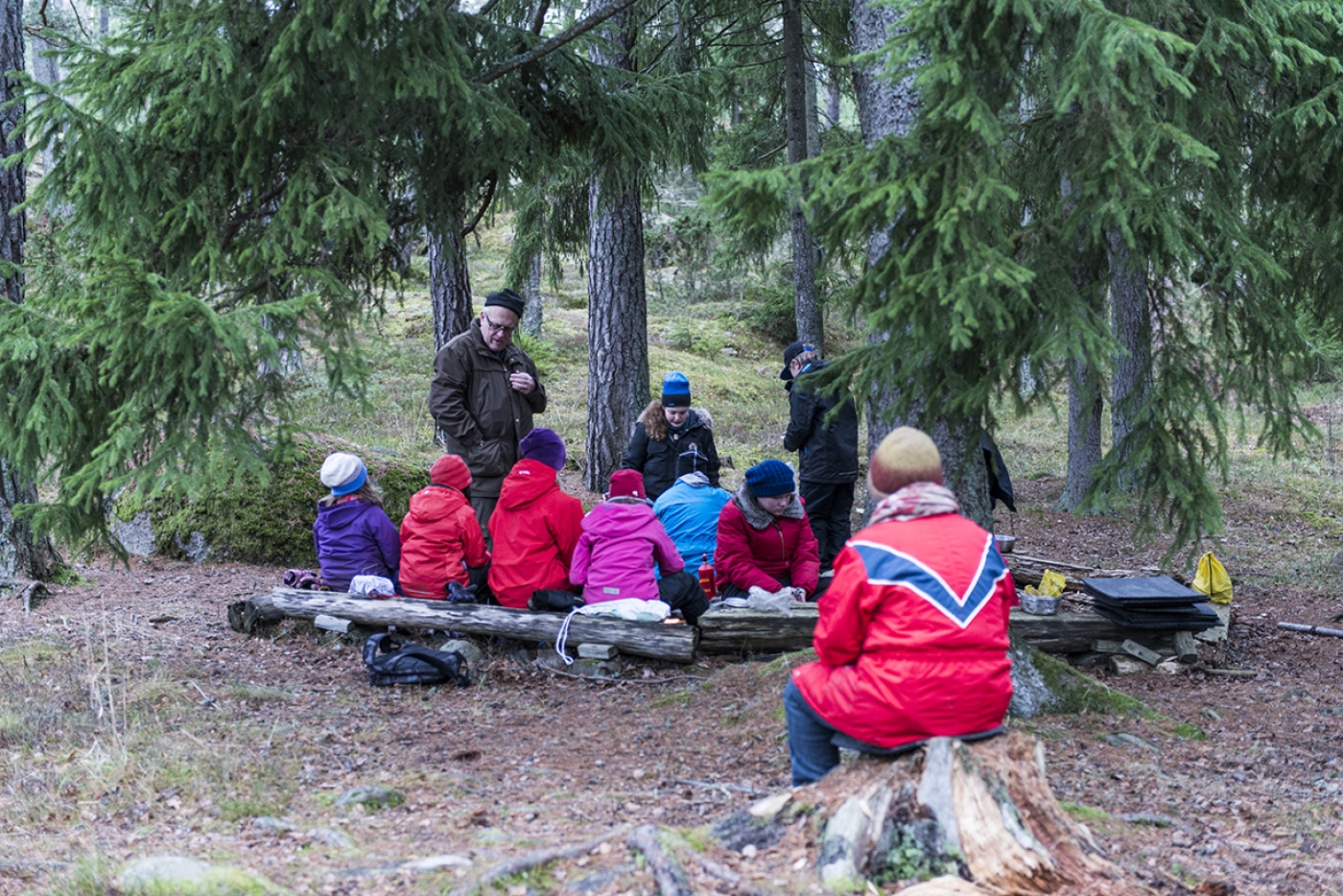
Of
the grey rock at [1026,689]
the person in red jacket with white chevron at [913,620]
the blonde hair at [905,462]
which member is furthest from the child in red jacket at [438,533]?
the blonde hair at [905,462]

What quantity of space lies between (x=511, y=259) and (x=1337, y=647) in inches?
369

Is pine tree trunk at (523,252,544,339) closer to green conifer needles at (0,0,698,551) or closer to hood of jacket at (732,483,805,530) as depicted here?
hood of jacket at (732,483,805,530)

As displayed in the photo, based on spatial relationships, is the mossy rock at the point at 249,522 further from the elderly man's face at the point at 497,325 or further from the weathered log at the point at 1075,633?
the weathered log at the point at 1075,633

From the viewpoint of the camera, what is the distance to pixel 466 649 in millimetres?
6789

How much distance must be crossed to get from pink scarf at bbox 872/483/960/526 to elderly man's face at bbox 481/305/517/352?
14.6 ft

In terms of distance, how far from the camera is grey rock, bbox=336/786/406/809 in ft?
14.2

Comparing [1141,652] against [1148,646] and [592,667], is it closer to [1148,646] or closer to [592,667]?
[1148,646]

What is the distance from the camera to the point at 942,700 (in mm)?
3348

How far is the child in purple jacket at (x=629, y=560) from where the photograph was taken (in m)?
6.57

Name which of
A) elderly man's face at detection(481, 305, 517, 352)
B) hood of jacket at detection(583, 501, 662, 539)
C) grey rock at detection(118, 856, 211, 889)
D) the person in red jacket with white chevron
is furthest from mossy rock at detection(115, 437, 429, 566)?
the person in red jacket with white chevron

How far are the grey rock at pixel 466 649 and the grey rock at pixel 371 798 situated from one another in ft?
7.47

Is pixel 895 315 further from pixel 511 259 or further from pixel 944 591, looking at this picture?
pixel 511 259

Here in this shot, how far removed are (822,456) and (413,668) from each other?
3.64 meters

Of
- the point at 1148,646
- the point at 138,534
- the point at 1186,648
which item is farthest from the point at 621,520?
the point at 138,534
